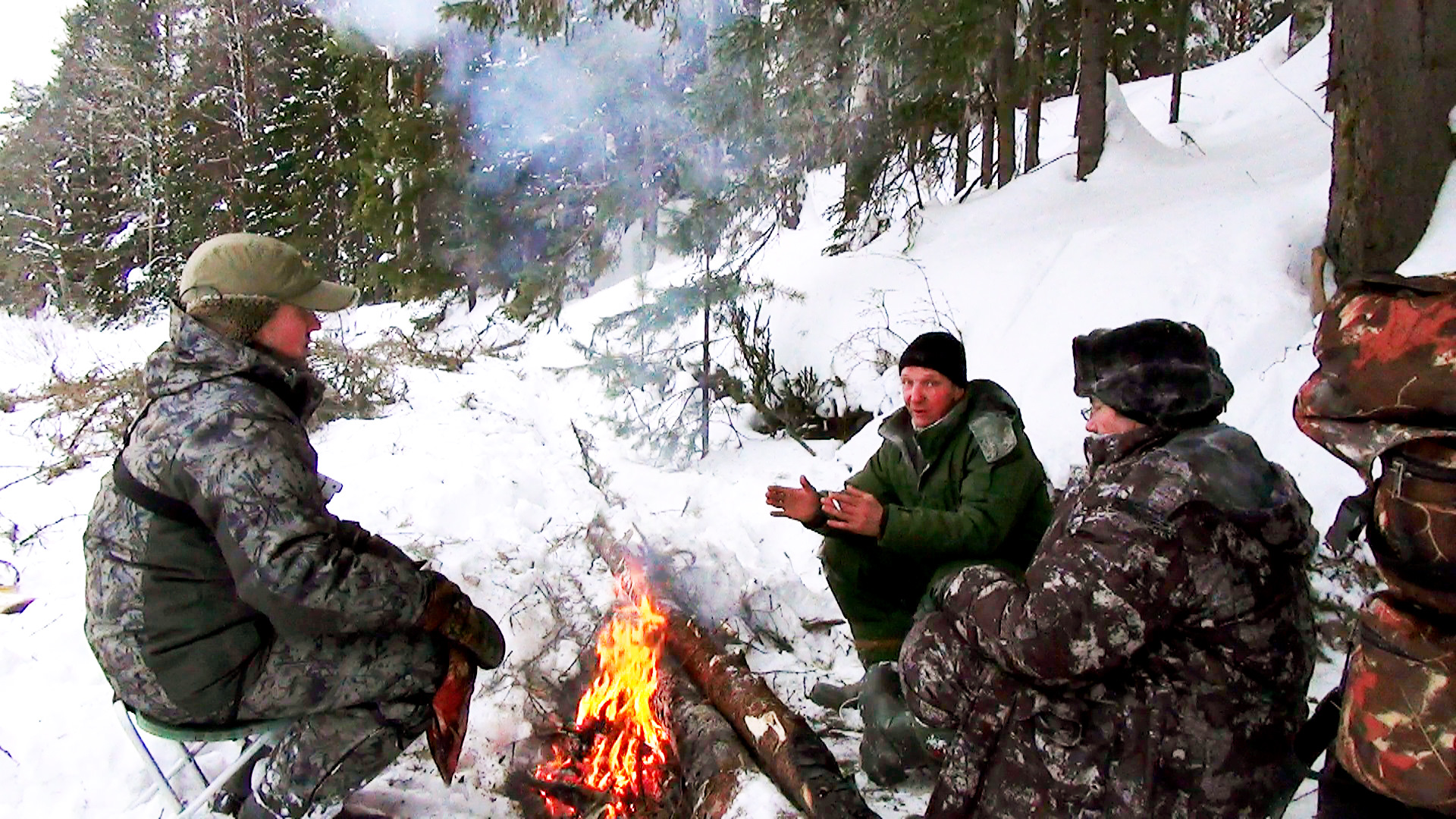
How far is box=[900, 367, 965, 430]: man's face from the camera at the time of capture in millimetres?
3387

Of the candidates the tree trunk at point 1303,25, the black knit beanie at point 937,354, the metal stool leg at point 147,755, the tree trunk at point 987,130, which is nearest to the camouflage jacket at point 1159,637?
the black knit beanie at point 937,354

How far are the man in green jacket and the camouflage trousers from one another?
0.77 meters

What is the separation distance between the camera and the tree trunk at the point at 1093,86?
8.70 metres

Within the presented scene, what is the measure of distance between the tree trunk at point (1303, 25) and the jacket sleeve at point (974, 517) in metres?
16.5

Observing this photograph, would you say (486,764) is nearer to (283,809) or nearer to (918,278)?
(283,809)

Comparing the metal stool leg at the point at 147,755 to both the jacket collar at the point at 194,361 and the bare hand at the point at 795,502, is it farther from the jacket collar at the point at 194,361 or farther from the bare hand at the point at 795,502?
the bare hand at the point at 795,502

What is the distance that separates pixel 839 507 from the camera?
3152 mm

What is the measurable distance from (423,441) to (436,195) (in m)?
8.65

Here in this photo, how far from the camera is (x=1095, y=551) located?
1.93 metres

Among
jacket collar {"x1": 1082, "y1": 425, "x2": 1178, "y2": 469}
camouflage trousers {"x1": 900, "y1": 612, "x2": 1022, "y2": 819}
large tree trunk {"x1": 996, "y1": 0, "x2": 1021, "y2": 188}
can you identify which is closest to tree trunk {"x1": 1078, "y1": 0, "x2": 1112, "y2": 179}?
large tree trunk {"x1": 996, "y1": 0, "x2": 1021, "y2": 188}

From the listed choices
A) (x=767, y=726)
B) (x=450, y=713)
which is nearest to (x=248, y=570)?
(x=450, y=713)

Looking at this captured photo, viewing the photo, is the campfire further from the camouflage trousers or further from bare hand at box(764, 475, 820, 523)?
bare hand at box(764, 475, 820, 523)

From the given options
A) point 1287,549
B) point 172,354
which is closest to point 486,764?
point 172,354

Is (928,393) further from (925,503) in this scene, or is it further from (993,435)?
(925,503)
